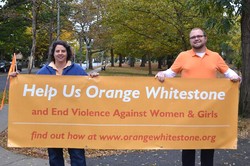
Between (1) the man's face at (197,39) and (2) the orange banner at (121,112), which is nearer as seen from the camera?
(1) the man's face at (197,39)

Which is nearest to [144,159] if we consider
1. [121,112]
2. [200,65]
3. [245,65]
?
[121,112]

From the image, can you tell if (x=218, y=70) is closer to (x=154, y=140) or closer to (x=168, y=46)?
(x=154, y=140)

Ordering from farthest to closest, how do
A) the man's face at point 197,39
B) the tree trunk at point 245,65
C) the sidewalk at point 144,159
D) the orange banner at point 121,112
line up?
the tree trunk at point 245,65 < the sidewalk at point 144,159 < the orange banner at point 121,112 < the man's face at point 197,39

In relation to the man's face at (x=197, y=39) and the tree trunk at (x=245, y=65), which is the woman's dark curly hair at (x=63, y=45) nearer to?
the man's face at (x=197, y=39)

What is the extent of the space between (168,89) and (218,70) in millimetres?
629

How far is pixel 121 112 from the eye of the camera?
4.79m

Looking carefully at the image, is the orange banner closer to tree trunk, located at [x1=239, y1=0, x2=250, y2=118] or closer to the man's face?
the man's face

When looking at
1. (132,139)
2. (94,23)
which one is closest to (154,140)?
(132,139)

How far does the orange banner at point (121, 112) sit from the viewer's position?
15.4ft

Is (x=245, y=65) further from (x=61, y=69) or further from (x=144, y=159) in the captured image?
(x=61, y=69)

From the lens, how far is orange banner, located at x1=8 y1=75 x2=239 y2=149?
4.70 meters

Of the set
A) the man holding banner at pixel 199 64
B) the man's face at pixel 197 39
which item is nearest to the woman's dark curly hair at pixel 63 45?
the man holding banner at pixel 199 64

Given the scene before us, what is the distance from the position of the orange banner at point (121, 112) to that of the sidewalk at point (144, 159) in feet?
4.86

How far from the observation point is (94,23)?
4869 centimetres
